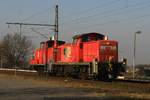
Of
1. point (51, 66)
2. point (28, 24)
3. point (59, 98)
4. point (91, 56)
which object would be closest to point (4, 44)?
point (28, 24)

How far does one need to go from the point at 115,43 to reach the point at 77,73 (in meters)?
4.74

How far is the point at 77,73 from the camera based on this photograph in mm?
35531

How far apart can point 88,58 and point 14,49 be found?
3188 inches

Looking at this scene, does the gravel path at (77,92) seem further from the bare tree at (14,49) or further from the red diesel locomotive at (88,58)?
the bare tree at (14,49)

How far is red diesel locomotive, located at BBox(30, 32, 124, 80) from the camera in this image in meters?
32.4

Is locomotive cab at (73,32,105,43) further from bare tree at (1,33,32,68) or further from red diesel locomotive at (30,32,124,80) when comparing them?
bare tree at (1,33,32,68)

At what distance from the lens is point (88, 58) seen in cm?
3434

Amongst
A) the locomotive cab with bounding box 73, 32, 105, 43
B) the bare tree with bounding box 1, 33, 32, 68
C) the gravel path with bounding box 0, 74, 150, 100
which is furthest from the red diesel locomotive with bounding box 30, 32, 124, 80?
the bare tree with bounding box 1, 33, 32, 68

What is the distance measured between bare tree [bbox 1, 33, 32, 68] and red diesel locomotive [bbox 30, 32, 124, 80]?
215 ft

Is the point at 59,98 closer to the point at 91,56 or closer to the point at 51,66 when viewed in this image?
the point at 91,56

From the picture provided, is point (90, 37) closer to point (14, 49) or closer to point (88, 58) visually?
point (88, 58)

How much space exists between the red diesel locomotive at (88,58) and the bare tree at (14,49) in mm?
65590

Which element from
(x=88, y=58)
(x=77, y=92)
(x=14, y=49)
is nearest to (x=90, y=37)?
(x=88, y=58)

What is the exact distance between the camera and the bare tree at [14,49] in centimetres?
10662
